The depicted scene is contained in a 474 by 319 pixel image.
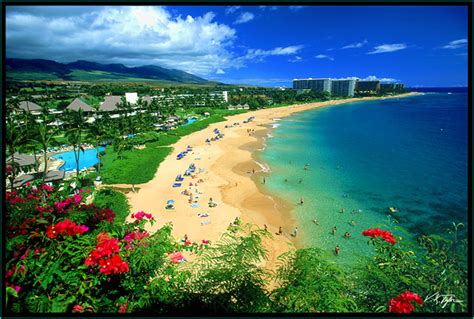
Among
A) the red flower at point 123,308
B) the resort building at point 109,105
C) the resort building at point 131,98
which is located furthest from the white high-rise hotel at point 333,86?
the red flower at point 123,308

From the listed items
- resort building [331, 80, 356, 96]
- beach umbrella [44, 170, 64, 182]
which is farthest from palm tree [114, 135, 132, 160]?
resort building [331, 80, 356, 96]

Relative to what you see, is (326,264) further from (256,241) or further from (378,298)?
(256,241)

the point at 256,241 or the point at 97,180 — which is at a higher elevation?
the point at 256,241

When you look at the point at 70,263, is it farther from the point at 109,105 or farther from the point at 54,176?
the point at 109,105

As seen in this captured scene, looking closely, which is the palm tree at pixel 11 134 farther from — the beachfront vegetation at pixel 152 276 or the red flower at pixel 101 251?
the red flower at pixel 101 251

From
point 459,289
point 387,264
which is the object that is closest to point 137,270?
point 387,264

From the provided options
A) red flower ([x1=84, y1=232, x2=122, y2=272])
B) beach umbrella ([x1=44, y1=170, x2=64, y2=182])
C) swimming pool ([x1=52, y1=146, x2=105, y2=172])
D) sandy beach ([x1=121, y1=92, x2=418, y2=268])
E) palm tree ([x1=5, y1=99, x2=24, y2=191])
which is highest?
palm tree ([x1=5, y1=99, x2=24, y2=191])

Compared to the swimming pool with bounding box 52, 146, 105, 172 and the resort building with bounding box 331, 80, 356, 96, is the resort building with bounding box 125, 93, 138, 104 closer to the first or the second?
the swimming pool with bounding box 52, 146, 105, 172
